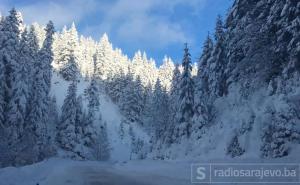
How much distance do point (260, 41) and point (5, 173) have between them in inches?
487

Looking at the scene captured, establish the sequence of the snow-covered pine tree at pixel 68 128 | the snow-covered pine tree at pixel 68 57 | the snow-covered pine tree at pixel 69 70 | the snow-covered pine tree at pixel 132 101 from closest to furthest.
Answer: the snow-covered pine tree at pixel 68 128 < the snow-covered pine tree at pixel 132 101 < the snow-covered pine tree at pixel 69 70 < the snow-covered pine tree at pixel 68 57

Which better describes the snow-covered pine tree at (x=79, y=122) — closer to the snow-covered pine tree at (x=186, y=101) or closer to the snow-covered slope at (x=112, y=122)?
the snow-covered pine tree at (x=186, y=101)

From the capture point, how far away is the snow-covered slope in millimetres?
88588

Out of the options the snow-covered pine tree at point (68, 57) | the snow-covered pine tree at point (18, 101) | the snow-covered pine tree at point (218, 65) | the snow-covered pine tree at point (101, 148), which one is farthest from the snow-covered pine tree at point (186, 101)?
the snow-covered pine tree at point (68, 57)

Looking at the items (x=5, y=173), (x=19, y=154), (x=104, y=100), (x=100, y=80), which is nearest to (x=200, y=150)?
(x=19, y=154)

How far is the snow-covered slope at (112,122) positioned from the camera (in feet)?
291

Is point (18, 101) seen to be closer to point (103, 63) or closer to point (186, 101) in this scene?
point (186, 101)

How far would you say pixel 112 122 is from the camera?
3947 inches

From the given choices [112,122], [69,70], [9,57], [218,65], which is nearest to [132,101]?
[112,122]

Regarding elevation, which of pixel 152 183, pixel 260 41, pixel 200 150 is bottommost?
pixel 152 183

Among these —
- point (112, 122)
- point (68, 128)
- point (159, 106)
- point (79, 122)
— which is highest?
point (159, 106)

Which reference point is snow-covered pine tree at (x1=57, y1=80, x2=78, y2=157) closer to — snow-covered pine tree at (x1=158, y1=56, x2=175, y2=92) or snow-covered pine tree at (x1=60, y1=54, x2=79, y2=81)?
snow-covered pine tree at (x1=60, y1=54, x2=79, y2=81)

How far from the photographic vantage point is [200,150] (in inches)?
1522

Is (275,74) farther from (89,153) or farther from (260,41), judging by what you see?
(89,153)
